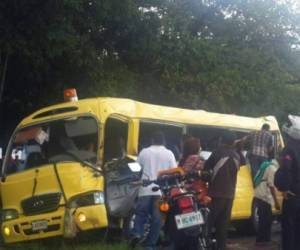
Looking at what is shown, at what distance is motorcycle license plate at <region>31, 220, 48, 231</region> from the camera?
32.7 feet

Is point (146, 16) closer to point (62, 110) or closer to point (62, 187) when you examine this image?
point (62, 110)

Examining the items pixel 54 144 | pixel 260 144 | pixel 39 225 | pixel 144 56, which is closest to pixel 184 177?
pixel 39 225

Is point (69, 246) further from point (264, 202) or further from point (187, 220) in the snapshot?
point (264, 202)

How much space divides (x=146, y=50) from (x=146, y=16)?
1148 mm

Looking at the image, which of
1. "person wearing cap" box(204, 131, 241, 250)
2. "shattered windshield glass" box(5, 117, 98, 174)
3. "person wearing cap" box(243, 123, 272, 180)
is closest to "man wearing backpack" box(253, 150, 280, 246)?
"person wearing cap" box(243, 123, 272, 180)

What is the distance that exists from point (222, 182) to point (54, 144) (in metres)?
2.90

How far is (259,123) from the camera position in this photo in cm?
1485

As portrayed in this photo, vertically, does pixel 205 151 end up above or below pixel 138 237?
above

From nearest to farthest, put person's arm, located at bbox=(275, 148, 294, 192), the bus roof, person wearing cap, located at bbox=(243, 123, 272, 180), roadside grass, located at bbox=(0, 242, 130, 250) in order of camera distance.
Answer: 1. person's arm, located at bbox=(275, 148, 294, 192)
2. roadside grass, located at bbox=(0, 242, 130, 250)
3. the bus roof
4. person wearing cap, located at bbox=(243, 123, 272, 180)

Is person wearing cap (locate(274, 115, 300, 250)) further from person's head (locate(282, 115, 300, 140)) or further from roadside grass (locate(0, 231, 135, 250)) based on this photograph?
roadside grass (locate(0, 231, 135, 250))

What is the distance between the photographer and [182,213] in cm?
789

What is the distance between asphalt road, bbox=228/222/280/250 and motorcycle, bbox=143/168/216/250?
10.5ft

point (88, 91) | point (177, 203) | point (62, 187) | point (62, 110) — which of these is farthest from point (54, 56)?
point (177, 203)

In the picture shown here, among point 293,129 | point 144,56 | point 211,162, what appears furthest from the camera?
point 144,56
